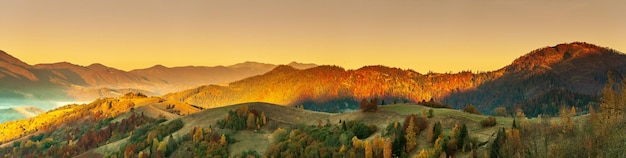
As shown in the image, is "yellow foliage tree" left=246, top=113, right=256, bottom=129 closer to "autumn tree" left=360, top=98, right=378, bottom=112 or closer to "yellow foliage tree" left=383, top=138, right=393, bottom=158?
"autumn tree" left=360, top=98, right=378, bottom=112

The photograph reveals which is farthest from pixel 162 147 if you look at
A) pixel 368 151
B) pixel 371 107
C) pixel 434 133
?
pixel 434 133

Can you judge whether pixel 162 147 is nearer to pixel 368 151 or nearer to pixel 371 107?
pixel 371 107

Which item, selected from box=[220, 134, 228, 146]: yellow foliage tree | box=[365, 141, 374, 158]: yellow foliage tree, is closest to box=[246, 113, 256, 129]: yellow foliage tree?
box=[220, 134, 228, 146]: yellow foliage tree

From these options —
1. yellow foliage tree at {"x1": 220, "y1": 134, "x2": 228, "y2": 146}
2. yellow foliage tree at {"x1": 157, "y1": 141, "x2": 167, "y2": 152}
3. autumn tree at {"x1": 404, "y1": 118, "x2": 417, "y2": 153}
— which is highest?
autumn tree at {"x1": 404, "y1": 118, "x2": 417, "y2": 153}

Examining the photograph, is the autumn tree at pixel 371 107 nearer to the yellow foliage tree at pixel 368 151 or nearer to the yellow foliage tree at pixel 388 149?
the yellow foliage tree at pixel 368 151

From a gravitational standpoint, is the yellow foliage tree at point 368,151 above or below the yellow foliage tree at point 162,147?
above

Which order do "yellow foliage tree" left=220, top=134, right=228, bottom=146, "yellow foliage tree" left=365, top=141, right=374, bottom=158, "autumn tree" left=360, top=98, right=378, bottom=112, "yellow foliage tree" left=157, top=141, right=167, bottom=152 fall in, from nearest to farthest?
"yellow foliage tree" left=365, top=141, right=374, bottom=158, "autumn tree" left=360, top=98, right=378, bottom=112, "yellow foliage tree" left=220, top=134, right=228, bottom=146, "yellow foliage tree" left=157, top=141, right=167, bottom=152

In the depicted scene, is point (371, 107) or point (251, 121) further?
point (251, 121)

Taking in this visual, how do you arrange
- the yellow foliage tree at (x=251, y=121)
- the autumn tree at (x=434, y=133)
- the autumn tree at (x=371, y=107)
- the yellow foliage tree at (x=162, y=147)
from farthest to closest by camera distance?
the yellow foliage tree at (x=251, y=121) < the yellow foliage tree at (x=162, y=147) < the autumn tree at (x=371, y=107) < the autumn tree at (x=434, y=133)

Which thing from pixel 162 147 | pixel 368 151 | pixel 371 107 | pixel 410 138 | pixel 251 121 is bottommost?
pixel 162 147

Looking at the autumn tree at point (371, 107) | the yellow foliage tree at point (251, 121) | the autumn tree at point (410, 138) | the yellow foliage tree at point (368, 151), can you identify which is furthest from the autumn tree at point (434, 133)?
the yellow foliage tree at point (251, 121)

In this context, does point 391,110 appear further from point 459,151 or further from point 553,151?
point 553,151

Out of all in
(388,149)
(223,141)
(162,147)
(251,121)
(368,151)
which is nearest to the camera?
(388,149)

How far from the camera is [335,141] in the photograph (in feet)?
446
